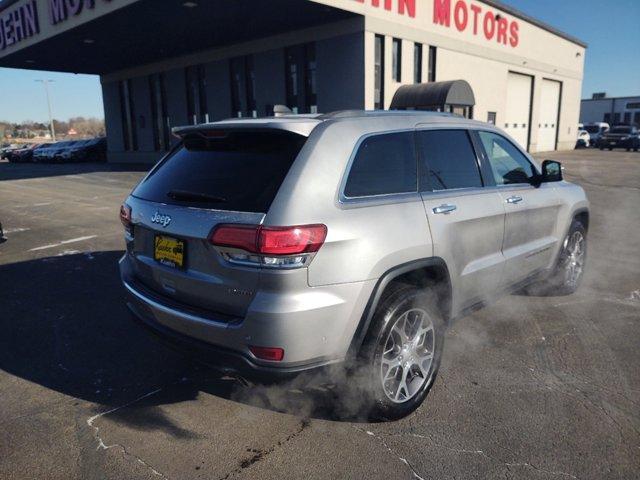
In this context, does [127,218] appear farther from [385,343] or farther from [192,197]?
[385,343]

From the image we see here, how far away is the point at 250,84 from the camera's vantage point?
2403cm

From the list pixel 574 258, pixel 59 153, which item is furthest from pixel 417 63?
pixel 59 153

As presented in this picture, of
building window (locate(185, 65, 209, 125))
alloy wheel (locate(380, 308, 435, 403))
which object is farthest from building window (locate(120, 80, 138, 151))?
alloy wheel (locate(380, 308, 435, 403))

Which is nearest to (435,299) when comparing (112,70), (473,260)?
(473,260)

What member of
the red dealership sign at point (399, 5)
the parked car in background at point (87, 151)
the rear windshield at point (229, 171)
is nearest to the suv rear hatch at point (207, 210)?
the rear windshield at point (229, 171)

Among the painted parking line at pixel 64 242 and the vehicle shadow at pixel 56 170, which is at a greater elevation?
the painted parking line at pixel 64 242

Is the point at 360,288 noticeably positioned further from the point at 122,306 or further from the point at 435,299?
the point at 122,306

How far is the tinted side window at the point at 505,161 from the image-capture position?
3987 mm

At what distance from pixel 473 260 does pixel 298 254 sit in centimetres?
161

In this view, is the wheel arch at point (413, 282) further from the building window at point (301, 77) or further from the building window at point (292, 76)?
the building window at point (292, 76)

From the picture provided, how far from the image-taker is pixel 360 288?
8.59 ft

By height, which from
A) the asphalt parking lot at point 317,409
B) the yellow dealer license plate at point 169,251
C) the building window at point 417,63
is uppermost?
the building window at point 417,63

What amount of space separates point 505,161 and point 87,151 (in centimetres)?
3544

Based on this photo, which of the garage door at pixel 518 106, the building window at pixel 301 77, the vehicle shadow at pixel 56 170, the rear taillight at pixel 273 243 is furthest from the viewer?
the garage door at pixel 518 106
